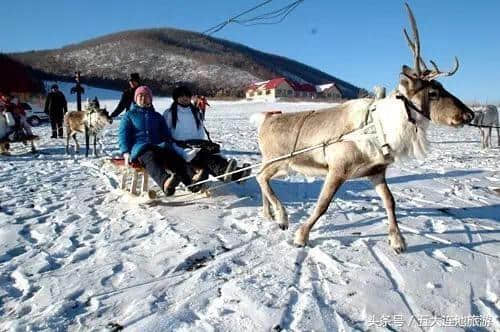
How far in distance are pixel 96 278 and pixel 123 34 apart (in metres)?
133

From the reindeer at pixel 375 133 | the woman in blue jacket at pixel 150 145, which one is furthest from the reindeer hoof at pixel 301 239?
the woman in blue jacket at pixel 150 145

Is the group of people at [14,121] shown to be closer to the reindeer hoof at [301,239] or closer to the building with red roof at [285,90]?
the reindeer hoof at [301,239]

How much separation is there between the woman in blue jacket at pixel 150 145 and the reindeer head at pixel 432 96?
319 centimetres

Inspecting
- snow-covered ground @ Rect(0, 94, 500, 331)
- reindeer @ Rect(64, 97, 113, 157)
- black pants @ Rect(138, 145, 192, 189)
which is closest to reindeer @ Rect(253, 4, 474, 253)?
snow-covered ground @ Rect(0, 94, 500, 331)

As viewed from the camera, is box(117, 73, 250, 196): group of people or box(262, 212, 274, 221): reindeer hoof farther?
box(117, 73, 250, 196): group of people

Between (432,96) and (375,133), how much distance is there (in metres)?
0.60

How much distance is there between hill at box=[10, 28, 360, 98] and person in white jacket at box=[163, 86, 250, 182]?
64.5 meters

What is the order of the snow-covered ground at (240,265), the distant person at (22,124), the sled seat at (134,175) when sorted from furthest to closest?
the distant person at (22,124) < the sled seat at (134,175) < the snow-covered ground at (240,265)

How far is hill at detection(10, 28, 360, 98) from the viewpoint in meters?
80.9

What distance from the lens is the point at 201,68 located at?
9200cm

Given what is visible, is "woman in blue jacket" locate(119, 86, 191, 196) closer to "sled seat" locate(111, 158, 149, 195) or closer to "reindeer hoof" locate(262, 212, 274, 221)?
"sled seat" locate(111, 158, 149, 195)

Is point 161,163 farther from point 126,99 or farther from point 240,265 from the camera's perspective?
point 126,99

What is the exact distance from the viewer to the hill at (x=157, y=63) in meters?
80.9

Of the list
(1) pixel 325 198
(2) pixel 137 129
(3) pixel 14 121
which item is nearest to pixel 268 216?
(1) pixel 325 198
